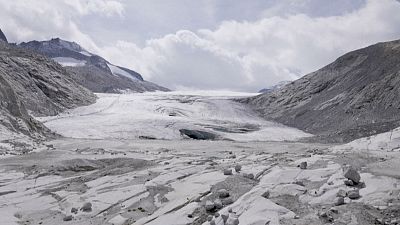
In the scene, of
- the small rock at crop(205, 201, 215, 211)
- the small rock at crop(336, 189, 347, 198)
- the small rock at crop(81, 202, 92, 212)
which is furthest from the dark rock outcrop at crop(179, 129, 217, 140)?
the small rock at crop(336, 189, 347, 198)

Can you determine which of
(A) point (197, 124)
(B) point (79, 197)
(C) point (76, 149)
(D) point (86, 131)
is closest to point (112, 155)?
(C) point (76, 149)

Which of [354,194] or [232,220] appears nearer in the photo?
[232,220]

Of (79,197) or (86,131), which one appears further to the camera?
(86,131)

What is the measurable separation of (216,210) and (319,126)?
146 ft

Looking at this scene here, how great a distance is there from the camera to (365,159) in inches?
624

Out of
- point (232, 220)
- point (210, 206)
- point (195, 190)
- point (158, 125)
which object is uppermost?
point (158, 125)

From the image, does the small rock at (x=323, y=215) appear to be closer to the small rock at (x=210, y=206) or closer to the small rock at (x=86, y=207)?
the small rock at (x=210, y=206)

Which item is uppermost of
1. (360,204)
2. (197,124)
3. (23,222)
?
(197,124)

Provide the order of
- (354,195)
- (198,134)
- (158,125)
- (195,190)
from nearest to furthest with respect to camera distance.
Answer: (354,195)
(195,190)
(198,134)
(158,125)

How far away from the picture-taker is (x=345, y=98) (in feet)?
195

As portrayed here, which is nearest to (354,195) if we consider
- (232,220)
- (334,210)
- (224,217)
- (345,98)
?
(334,210)

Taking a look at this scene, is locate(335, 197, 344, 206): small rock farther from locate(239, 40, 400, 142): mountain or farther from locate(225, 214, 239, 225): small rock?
locate(239, 40, 400, 142): mountain

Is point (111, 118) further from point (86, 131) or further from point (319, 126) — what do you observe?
point (319, 126)

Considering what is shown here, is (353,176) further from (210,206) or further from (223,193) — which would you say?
(210,206)
